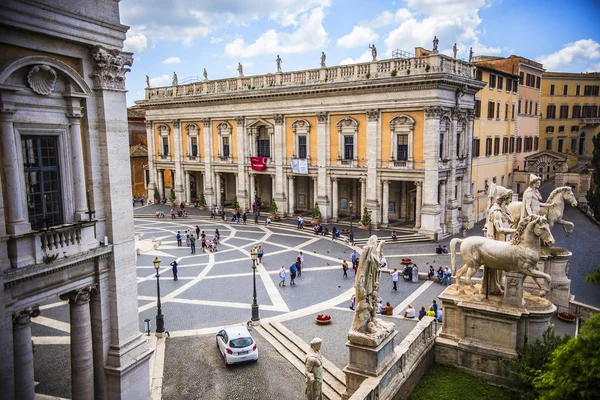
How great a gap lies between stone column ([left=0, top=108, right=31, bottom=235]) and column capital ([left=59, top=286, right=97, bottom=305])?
201 cm

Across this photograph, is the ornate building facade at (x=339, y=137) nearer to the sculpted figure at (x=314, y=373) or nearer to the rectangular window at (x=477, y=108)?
the rectangular window at (x=477, y=108)

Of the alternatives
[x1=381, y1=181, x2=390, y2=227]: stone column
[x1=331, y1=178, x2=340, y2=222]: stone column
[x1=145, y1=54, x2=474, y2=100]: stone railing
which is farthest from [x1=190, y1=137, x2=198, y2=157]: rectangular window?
[x1=381, y1=181, x2=390, y2=227]: stone column

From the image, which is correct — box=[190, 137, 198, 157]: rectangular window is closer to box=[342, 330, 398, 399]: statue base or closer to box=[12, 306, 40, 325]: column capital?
box=[342, 330, 398, 399]: statue base

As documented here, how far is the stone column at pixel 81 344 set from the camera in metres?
10.4

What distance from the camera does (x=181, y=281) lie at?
24.1 meters

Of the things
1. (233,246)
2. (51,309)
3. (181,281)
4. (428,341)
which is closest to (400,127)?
(233,246)

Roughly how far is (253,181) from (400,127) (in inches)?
626

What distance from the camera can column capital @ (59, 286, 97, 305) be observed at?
33.3ft

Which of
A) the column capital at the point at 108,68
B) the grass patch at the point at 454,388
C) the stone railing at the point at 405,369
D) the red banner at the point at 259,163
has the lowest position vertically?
the grass patch at the point at 454,388

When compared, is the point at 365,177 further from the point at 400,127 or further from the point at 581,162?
the point at 581,162

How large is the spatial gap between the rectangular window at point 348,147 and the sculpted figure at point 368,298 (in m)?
26.1

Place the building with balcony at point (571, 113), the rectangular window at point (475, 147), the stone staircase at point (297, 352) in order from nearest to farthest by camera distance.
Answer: the stone staircase at point (297, 352), the rectangular window at point (475, 147), the building with balcony at point (571, 113)

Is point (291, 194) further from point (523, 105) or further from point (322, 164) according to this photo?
point (523, 105)

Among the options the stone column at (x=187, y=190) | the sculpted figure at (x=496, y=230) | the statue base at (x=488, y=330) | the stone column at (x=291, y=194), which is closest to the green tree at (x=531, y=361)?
the statue base at (x=488, y=330)
